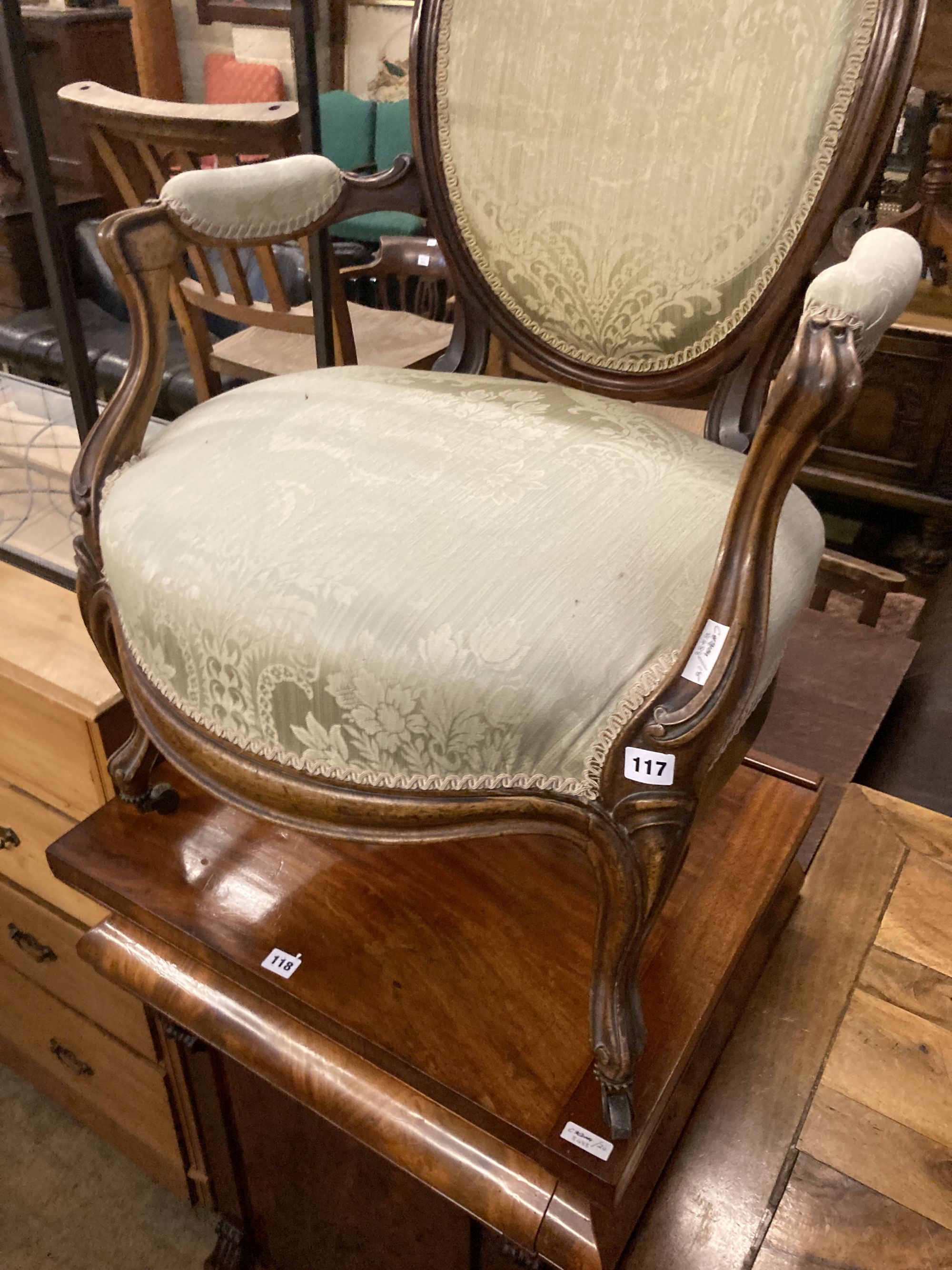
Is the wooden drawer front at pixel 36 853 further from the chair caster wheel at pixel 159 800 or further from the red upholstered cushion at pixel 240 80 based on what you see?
the red upholstered cushion at pixel 240 80

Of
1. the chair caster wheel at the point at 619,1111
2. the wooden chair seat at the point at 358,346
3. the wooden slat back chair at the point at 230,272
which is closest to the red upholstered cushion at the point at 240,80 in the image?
the wooden slat back chair at the point at 230,272

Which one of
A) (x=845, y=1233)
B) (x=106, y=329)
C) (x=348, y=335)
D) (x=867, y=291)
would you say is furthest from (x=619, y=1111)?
(x=106, y=329)

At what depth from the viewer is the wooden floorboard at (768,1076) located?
2.24 feet

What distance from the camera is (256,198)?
708 millimetres

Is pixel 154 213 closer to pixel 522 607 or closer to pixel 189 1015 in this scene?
pixel 522 607

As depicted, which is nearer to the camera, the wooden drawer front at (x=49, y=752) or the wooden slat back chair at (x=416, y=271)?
the wooden drawer front at (x=49, y=752)

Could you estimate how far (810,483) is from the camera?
2.14m

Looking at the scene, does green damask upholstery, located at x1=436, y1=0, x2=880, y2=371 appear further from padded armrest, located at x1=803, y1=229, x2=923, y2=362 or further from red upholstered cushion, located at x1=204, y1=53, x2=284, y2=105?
red upholstered cushion, located at x1=204, y1=53, x2=284, y2=105

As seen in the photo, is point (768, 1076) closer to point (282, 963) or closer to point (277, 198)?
point (282, 963)

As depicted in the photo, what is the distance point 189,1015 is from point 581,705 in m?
0.41

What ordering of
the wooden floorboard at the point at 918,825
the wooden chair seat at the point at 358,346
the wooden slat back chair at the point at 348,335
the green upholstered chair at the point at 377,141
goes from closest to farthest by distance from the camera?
the wooden floorboard at the point at 918,825
the wooden slat back chair at the point at 348,335
the wooden chair seat at the point at 358,346
the green upholstered chair at the point at 377,141

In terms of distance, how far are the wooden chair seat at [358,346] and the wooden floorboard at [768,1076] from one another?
118 cm

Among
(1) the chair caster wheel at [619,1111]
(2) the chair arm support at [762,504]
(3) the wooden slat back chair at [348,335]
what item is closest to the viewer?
(2) the chair arm support at [762,504]

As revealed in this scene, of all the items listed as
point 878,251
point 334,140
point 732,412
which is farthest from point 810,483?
point 334,140
